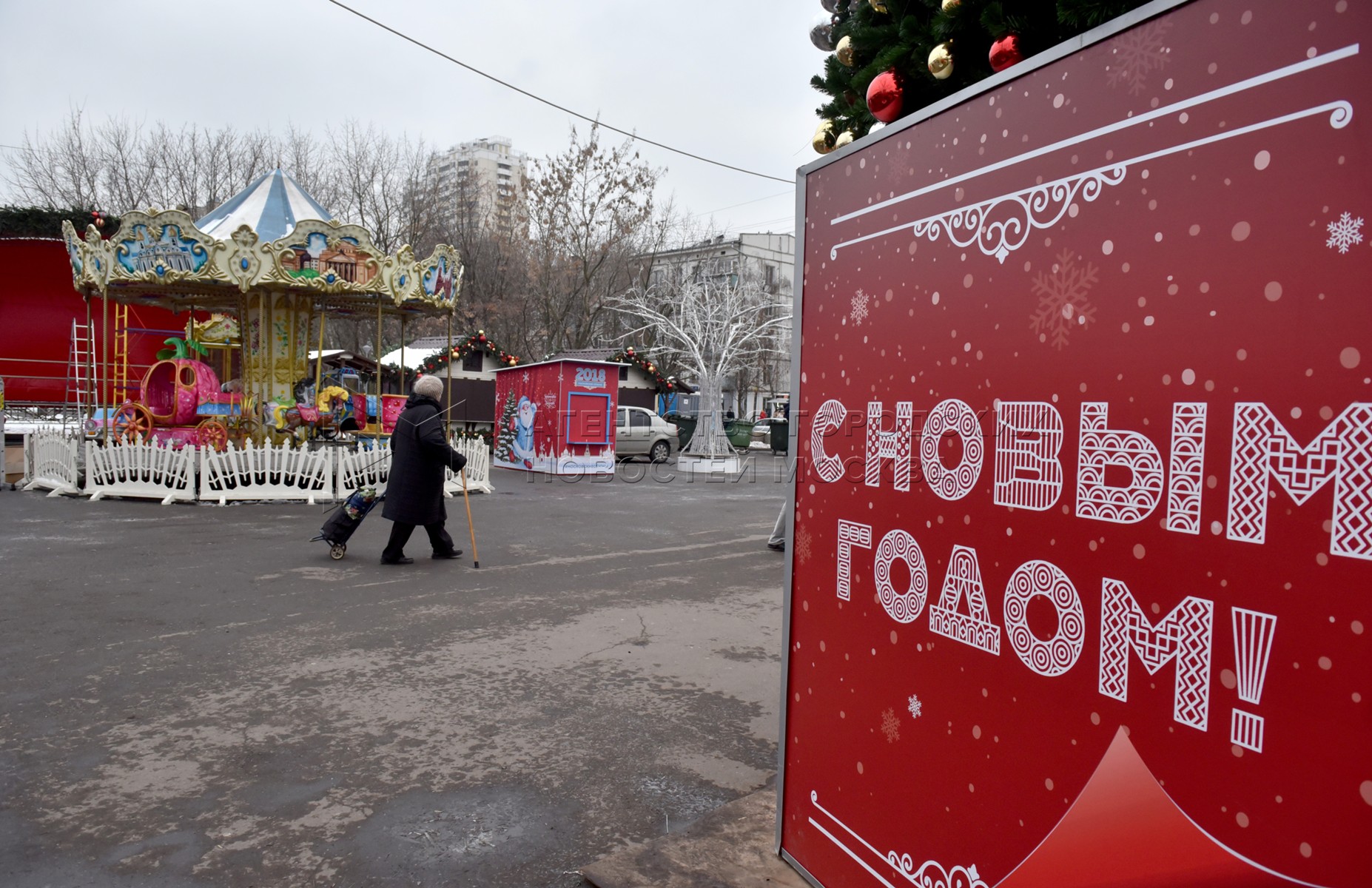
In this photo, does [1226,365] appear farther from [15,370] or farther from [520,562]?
[15,370]

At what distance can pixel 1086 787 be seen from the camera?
5.74ft

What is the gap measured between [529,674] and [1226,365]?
13.8ft

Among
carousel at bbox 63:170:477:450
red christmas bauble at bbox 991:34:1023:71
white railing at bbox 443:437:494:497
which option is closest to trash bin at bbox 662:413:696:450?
carousel at bbox 63:170:477:450

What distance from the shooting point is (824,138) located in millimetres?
3078

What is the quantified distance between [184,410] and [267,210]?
12.7 feet

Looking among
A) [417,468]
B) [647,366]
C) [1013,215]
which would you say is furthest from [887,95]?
[647,366]

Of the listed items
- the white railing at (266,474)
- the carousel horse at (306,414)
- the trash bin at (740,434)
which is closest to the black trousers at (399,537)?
the white railing at (266,474)

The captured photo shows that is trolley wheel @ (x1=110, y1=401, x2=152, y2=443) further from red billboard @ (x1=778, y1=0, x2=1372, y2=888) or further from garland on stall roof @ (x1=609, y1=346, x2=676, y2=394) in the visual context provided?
garland on stall roof @ (x1=609, y1=346, x2=676, y2=394)

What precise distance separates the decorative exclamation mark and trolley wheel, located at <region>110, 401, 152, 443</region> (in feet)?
52.8

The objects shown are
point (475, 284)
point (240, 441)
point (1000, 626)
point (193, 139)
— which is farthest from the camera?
point (475, 284)

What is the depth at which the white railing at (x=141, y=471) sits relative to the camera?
12680 mm

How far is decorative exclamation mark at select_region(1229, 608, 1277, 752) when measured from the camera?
1436 millimetres

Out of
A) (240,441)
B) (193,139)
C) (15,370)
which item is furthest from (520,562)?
(193,139)

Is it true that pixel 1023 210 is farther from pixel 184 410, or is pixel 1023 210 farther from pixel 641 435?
pixel 641 435
